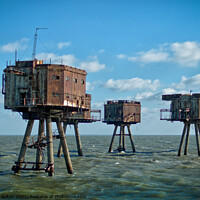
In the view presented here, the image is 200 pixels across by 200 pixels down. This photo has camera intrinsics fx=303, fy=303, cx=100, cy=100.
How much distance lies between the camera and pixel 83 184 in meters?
22.0

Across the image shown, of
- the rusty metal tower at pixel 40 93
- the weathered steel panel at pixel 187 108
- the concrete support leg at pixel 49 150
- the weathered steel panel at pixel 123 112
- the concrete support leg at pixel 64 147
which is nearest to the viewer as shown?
the concrete support leg at pixel 49 150

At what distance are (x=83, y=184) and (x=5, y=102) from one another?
354 inches

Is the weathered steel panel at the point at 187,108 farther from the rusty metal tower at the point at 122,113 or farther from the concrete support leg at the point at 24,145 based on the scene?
the concrete support leg at the point at 24,145

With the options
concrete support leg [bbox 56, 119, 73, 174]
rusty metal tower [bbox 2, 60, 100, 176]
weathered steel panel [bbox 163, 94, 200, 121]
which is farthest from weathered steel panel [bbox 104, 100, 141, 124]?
concrete support leg [bbox 56, 119, 73, 174]

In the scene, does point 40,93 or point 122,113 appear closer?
point 40,93

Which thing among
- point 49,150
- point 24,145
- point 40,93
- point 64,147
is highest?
point 40,93

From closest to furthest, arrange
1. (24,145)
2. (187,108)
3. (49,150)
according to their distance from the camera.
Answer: (49,150)
(24,145)
(187,108)

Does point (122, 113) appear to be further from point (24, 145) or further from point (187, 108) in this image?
point (24, 145)

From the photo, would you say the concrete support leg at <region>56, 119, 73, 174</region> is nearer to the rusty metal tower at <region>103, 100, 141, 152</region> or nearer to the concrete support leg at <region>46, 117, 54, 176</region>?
the concrete support leg at <region>46, 117, 54, 176</region>

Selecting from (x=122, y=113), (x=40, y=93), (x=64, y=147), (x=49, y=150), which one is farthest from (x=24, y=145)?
(x=122, y=113)

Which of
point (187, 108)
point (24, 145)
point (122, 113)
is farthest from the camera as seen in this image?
point (122, 113)

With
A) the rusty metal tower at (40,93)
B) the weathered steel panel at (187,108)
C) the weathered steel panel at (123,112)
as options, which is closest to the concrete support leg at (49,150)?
the rusty metal tower at (40,93)

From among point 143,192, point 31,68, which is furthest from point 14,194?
point 31,68

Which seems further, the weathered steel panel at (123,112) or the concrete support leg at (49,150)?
the weathered steel panel at (123,112)
